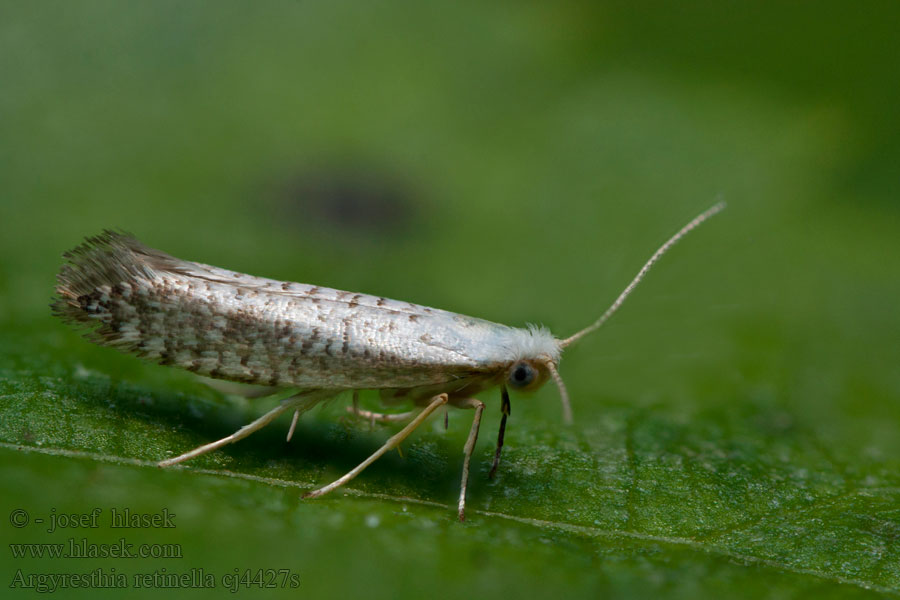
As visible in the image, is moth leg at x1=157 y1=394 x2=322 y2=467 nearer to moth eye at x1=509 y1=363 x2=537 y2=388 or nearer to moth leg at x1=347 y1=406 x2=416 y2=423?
moth leg at x1=347 y1=406 x2=416 y2=423

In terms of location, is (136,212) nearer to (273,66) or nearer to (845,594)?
(273,66)

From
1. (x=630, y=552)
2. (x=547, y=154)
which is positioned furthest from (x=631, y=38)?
(x=630, y=552)

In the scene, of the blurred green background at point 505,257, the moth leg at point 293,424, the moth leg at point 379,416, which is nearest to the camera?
the blurred green background at point 505,257

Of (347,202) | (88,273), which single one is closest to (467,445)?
(88,273)

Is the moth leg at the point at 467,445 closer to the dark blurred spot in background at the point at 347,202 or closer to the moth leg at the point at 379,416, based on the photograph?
the moth leg at the point at 379,416

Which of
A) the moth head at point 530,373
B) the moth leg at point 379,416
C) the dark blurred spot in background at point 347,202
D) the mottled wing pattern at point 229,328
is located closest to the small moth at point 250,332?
the mottled wing pattern at point 229,328

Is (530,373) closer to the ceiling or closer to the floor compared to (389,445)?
closer to the ceiling

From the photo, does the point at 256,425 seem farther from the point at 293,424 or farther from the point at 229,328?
the point at 229,328
